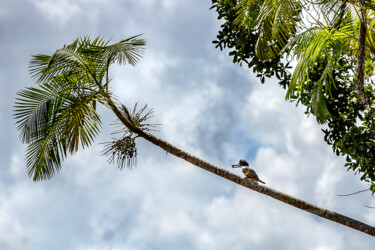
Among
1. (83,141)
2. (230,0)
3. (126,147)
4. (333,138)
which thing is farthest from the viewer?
(230,0)

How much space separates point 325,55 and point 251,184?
3.09m

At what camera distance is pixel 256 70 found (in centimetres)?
1056

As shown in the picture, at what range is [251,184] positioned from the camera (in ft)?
27.9

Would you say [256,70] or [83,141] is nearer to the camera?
[83,141]

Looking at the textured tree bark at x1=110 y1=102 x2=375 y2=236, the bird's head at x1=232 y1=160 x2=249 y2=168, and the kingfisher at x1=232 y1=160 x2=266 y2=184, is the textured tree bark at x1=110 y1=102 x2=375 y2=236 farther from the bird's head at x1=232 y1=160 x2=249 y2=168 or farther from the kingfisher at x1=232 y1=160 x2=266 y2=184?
the bird's head at x1=232 y1=160 x2=249 y2=168

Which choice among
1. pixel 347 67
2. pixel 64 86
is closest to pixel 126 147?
pixel 64 86

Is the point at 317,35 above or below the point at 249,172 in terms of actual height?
above

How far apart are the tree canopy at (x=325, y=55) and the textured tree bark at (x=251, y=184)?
4.30 ft

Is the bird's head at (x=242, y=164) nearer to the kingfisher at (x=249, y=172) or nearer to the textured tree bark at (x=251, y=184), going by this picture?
the kingfisher at (x=249, y=172)

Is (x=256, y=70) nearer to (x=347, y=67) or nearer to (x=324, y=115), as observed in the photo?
(x=347, y=67)

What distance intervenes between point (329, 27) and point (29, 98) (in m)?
5.46

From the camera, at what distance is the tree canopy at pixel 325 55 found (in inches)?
303

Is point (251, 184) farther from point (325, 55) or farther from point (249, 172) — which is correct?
point (325, 55)

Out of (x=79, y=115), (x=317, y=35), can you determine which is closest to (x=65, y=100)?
(x=79, y=115)
